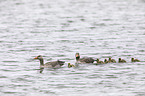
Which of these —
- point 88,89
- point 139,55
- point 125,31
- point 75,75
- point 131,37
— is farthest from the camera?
point 125,31

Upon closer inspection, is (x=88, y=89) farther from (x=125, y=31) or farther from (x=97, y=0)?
(x=97, y=0)

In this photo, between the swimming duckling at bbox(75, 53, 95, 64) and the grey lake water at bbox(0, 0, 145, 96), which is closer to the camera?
the grey lake water at bbox(0, 0, 145, 96)

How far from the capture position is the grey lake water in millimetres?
22203

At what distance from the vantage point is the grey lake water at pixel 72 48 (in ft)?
72.8

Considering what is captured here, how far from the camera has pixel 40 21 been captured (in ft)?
Answer: 164

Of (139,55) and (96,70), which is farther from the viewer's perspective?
(139,55)

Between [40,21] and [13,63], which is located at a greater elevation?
[40,21]

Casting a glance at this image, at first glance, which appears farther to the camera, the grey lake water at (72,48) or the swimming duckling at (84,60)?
the swimming duckling at (84,60)

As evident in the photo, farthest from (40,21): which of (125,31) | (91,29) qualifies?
(125,31)

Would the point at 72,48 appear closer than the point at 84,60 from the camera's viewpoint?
No

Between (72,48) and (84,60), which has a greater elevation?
(72,48)

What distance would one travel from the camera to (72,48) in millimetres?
33344

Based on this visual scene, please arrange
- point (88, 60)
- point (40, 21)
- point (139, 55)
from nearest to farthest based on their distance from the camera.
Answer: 1. point (88, 60)
2. point (139, 55)
3. point (40, 21)

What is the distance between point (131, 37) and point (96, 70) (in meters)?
12.7
